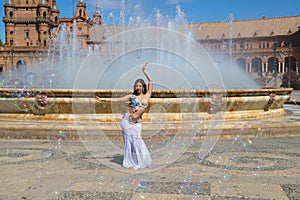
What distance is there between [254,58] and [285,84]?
153 feet

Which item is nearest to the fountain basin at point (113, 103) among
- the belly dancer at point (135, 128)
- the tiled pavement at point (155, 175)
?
the tiled pavement at point (155, 175)

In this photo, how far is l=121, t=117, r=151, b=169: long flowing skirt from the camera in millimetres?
5094

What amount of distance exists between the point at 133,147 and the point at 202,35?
98819 millimetres

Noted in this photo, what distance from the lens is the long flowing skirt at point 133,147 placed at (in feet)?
16.7

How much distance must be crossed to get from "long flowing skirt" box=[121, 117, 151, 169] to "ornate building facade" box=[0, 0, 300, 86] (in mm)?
65993

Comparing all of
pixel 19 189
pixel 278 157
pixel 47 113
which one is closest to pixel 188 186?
pixel 19 189

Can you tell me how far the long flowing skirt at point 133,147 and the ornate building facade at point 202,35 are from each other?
217 ft

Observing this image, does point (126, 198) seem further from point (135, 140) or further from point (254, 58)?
point (254, 58)

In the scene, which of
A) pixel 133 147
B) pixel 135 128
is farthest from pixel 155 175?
pixel 135 128

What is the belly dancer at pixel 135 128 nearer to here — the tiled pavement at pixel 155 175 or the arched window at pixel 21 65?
the tiled pavement at pixel 155 175

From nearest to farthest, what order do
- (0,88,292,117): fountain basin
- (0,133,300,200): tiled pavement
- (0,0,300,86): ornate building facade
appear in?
(0,133,300,200): tiled pavement → (0,88,292,117): fountain basin → (0,0,300,86): ornate building facade

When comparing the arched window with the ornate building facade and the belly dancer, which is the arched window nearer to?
the ornate building facade

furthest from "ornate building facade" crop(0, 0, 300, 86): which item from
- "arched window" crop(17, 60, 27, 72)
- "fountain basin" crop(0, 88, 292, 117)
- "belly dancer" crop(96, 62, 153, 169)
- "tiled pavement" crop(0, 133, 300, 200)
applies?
"belly dancer" crop(96, 62, 153, 169)

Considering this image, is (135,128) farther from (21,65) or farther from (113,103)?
(21,65)
